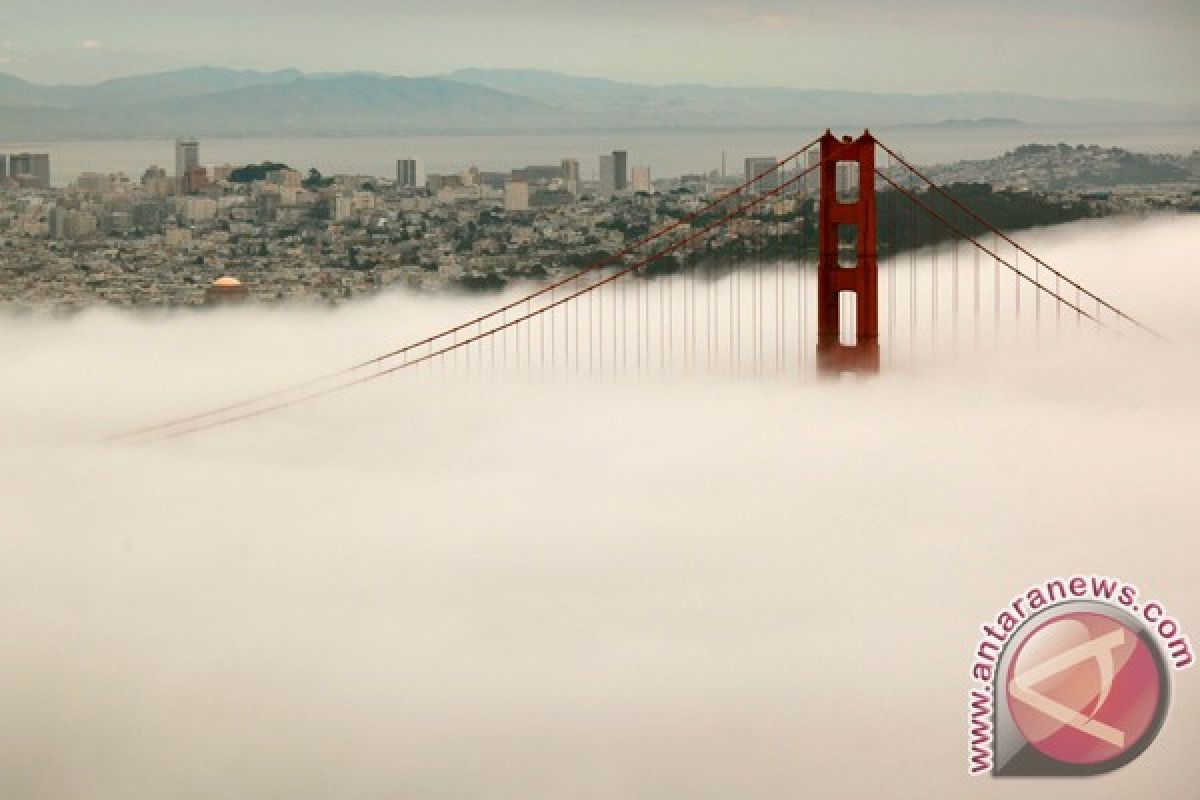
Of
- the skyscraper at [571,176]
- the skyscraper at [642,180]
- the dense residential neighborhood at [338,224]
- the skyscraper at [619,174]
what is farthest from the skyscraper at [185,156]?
the skyscraper at [642,180]

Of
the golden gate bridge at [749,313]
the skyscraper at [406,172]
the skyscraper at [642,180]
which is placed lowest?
the golden gate bridge at [749,313]

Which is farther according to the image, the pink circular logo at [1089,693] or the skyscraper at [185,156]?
the skyscraper at [185,156]

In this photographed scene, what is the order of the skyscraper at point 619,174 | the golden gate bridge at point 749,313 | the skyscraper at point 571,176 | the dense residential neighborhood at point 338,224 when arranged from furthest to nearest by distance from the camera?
the skyscraper at point 571,176 → the skyscraper at point 619,174 → the dense residential neighborhood at point 338,224 → the golden gate bridge at point 749,313

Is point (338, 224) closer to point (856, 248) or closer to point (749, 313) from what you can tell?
point (749, 313)

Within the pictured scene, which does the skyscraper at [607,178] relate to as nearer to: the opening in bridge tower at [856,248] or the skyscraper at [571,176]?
the skyscraper at [571,176]

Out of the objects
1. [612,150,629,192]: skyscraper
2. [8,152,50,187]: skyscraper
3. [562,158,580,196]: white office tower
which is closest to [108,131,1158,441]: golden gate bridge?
[612,150,629,192]: skyscraper

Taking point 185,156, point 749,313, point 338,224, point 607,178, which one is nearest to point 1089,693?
point 749,313

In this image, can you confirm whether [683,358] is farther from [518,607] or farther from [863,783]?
[863,783]
